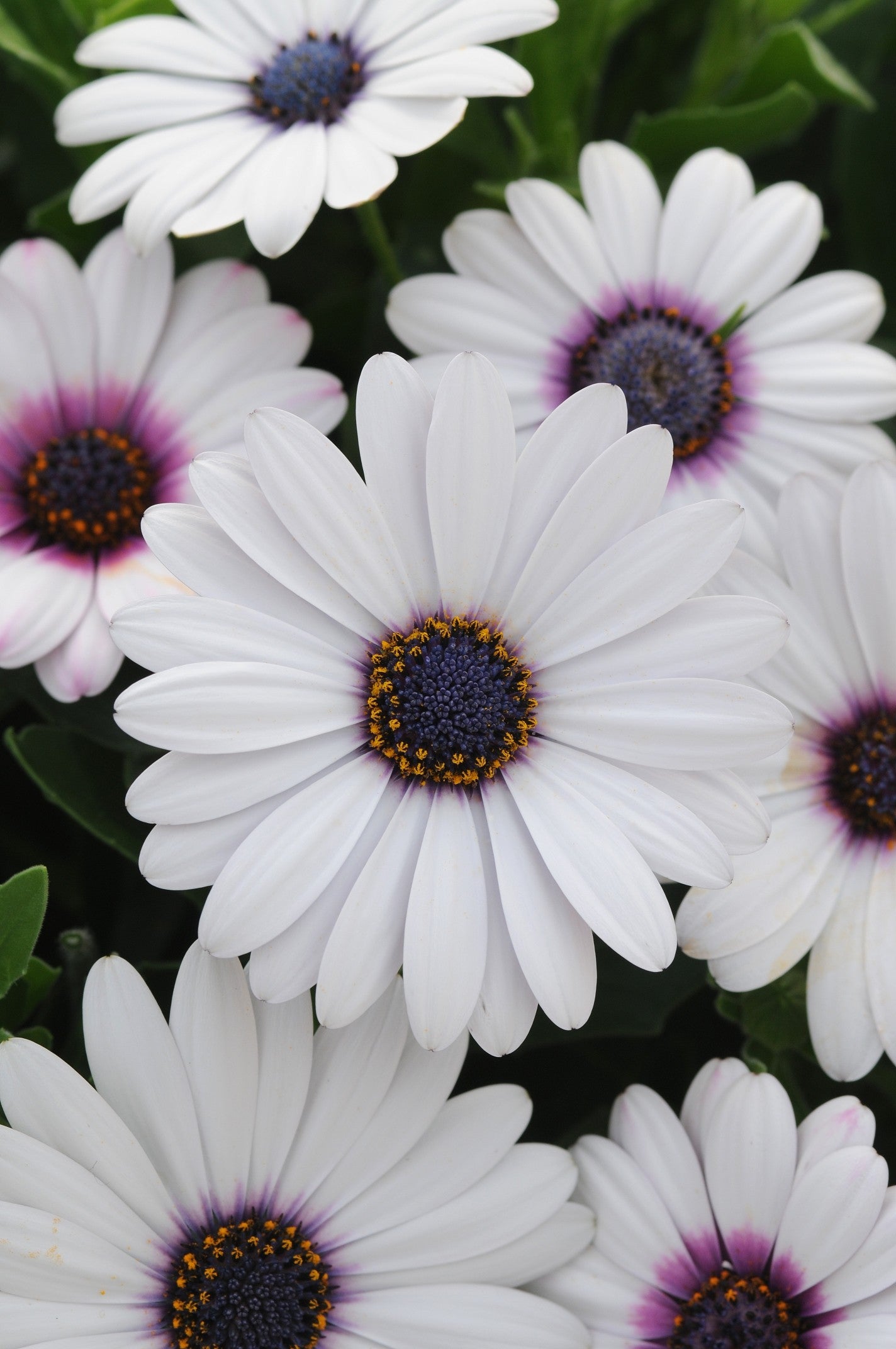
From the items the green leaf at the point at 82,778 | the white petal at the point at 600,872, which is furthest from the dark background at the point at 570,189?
the white petal at the point at 600,872

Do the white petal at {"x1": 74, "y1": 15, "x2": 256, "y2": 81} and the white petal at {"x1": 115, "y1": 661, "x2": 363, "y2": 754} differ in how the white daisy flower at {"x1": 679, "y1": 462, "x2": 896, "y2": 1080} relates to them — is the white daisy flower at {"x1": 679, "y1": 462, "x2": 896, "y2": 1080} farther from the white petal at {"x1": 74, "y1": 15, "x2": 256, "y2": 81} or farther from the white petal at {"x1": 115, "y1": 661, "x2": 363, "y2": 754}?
the white petal at {"x1": 74, "y1": 15, "x2": 256, "y2": 81}

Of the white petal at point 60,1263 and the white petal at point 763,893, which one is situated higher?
the white petal at point 763,893

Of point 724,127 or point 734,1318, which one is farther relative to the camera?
point 724,127

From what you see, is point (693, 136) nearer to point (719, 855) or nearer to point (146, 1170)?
point (719, 855)

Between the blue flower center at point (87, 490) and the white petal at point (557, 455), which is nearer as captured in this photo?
the white petal at point (557, 455)

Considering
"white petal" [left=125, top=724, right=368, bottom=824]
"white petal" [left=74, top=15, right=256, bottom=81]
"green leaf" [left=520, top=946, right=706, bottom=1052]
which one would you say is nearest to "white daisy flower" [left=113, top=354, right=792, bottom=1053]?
"white petal" [left=125, top=724, right=368, bottom=824]

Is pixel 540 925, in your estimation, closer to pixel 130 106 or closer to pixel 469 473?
pixel 469 473

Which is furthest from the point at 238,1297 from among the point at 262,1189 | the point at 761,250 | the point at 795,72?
the point at 795,72

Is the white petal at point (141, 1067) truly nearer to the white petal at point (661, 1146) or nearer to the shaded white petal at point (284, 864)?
Answer: the shaded white petal at point (284, 864)
